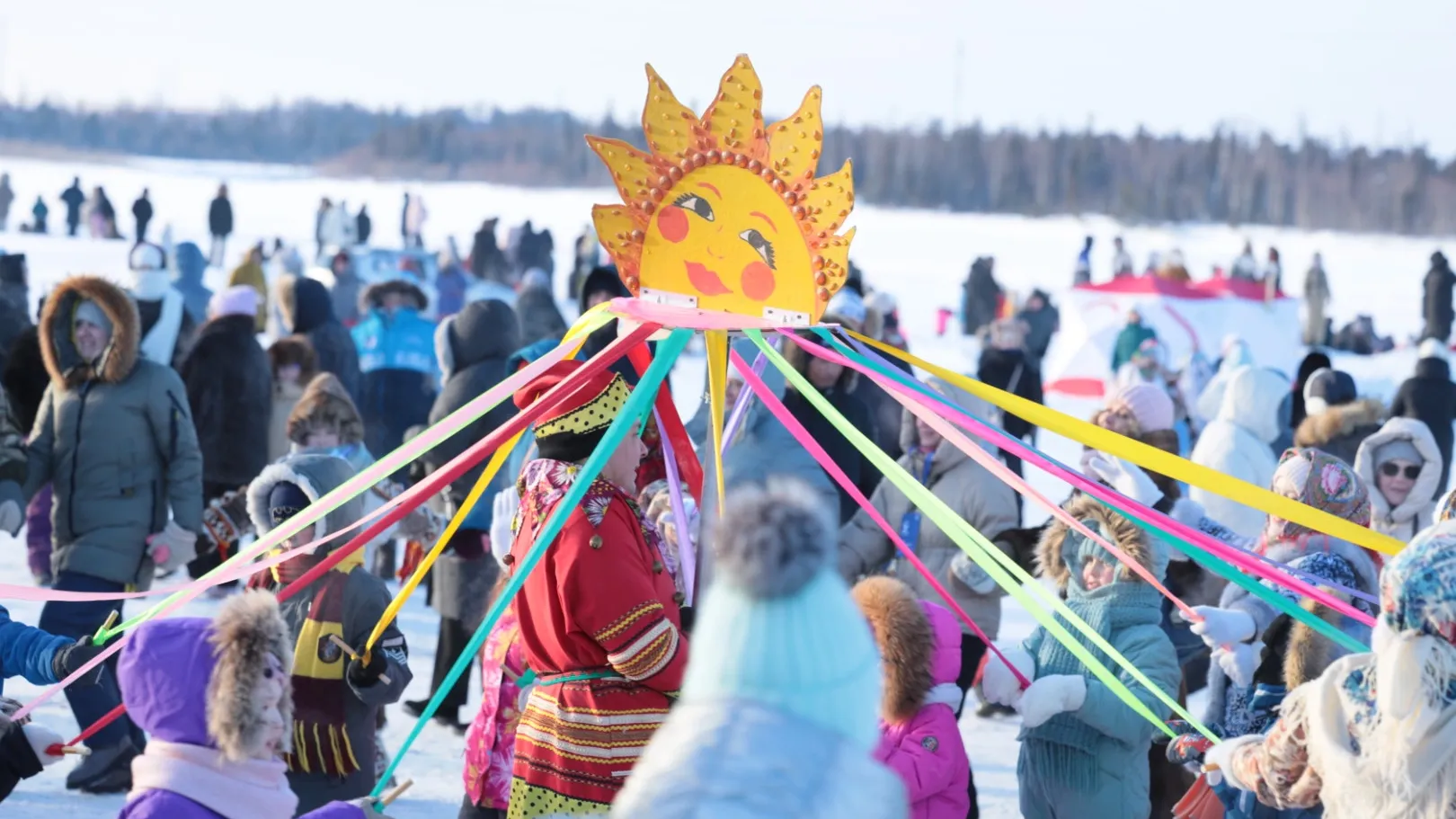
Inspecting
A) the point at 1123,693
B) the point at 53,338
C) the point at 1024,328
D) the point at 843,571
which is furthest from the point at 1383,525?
the point at 1024,328

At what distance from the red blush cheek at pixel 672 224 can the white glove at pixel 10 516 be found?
2775 millimetres

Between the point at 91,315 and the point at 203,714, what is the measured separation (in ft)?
9.54

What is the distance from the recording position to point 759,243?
3.93m

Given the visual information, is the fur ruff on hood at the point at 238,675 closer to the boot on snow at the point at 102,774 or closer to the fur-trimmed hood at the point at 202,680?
the fur-trimmed hood at the point at 202,680

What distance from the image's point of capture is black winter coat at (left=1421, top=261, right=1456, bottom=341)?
23.9 metres

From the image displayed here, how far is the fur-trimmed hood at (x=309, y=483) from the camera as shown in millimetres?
4555

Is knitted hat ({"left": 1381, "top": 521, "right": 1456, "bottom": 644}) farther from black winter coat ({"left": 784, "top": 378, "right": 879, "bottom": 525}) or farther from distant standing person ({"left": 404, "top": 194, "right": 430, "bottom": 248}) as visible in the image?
distant standing person ({"left": 404, "top": 194, "right": 430, "bottom": 248})

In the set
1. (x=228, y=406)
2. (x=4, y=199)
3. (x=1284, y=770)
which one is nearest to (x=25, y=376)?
(x=228, y=406)

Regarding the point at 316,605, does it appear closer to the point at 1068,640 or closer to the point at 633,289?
the point at 633,289

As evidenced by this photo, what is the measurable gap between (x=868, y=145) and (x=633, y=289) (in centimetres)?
7780

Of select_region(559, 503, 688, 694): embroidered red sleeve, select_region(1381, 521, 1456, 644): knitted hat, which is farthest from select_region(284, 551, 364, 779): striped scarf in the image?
select_region(1381, 521, 1456, 644): knitted hat

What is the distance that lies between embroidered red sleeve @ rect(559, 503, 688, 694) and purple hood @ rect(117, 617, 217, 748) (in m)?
0.71

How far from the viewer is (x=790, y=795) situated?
1885mm

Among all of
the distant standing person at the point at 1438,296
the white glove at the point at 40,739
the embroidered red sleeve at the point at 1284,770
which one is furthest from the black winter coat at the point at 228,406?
the distant standing person at the point at 1438,296
